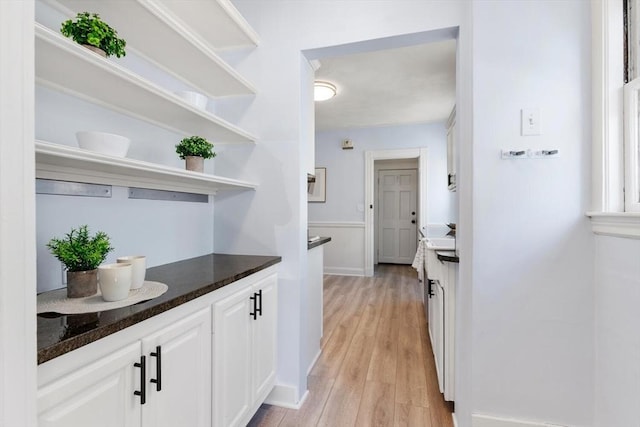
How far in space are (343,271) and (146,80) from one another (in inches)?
179

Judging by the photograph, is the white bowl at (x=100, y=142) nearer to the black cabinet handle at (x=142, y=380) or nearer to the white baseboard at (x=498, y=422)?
the black cabinet handle at (x=142, y=380)

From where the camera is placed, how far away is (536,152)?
4.74 feet

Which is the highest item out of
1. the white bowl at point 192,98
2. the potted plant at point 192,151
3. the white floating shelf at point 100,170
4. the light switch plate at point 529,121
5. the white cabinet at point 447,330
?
the white bowl at point 192,98

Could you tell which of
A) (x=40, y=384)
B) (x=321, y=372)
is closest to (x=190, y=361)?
(x=40, y=384)

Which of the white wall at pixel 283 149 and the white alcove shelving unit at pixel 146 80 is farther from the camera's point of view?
the white wall at pixel 283 149

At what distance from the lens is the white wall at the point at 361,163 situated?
4.91 metres

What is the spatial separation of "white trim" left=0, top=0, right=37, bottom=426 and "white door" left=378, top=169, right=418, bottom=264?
6.34 meters

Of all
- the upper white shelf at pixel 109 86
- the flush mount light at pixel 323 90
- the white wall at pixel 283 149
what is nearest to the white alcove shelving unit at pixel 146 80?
the upper white shelf at pixel 109 86

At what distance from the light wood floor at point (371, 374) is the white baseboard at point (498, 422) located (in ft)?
0.85

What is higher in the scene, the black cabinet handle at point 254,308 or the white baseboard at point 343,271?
the black cabinet handle at point 254,308

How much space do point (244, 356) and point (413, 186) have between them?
5700mm

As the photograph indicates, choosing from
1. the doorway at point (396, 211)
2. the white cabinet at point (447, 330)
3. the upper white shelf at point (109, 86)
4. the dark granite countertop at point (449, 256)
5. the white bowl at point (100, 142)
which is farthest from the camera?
the doorway at point (396, 211)

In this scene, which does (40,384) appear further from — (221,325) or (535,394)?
(535,394)

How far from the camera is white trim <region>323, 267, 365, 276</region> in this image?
207 inches
